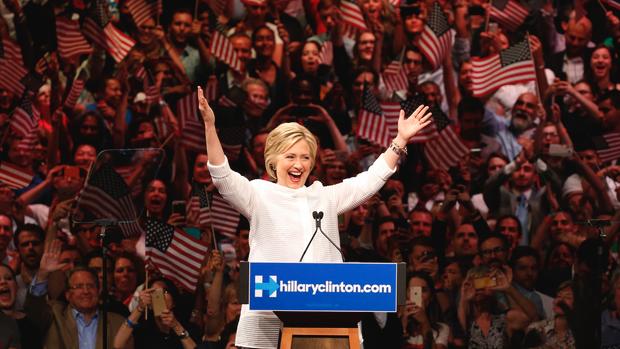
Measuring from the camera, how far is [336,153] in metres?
6.79

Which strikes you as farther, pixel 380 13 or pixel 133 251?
pixel 380 13

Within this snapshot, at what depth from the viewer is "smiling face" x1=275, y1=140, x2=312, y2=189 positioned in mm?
3082

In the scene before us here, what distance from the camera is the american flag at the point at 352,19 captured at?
7.45 meters

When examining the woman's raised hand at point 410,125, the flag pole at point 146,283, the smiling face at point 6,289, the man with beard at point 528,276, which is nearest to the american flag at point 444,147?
the man with beard at point 528,276

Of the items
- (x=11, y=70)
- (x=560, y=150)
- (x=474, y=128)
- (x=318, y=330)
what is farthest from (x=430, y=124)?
(x=318, y=330)

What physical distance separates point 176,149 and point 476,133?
6.64 feet

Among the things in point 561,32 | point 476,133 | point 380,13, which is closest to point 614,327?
point 476,133

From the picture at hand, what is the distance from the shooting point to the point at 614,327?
20.2 ft

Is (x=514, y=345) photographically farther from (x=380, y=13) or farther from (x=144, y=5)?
(x=144, y=5)

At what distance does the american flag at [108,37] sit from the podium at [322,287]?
4854 mm

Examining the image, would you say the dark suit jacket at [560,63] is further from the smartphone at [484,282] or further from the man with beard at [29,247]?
the man with beard at [29,247]

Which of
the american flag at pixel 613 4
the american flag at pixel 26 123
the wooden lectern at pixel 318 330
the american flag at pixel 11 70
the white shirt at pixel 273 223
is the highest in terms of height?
the american flag at pixel 613 4

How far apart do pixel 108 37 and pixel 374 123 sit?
6.53ft

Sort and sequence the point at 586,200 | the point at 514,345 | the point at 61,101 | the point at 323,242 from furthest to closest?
the point at 61,101 < the point at 586,200 < the point at 514,345 < the point at 323,242
